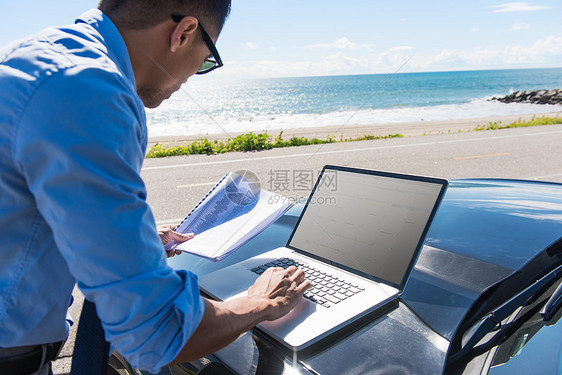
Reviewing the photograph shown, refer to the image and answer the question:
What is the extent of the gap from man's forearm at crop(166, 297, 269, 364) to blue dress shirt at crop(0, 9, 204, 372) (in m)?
0.06

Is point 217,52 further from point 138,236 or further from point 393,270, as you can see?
point 393,270

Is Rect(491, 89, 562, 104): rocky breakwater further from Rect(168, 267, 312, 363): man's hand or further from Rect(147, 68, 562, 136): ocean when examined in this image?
Rect(168, 267, 312, 363): man's hand

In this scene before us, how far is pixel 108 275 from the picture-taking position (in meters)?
0.75

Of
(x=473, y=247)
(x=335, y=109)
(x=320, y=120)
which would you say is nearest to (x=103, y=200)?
(x=473, y=247)

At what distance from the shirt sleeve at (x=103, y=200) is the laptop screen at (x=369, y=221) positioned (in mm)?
739

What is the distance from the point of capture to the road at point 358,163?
645 centimetres

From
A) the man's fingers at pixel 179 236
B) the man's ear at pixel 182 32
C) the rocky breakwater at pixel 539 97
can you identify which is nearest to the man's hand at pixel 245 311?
the man's fingers at pixel 179 236

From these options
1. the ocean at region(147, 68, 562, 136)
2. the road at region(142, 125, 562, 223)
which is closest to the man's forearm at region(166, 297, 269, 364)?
the ocean at region(147, 68, 562, 136)

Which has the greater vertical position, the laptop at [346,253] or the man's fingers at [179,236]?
the laptop at [346,253]

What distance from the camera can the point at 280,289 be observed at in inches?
45.3

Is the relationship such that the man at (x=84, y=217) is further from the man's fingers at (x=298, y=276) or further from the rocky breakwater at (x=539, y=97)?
the rocky breakwater at (x=539, y=97)

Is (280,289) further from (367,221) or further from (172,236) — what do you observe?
(172,236)

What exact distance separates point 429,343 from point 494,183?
181 cm

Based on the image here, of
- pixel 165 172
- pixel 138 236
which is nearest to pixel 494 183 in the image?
pixel 138 236
